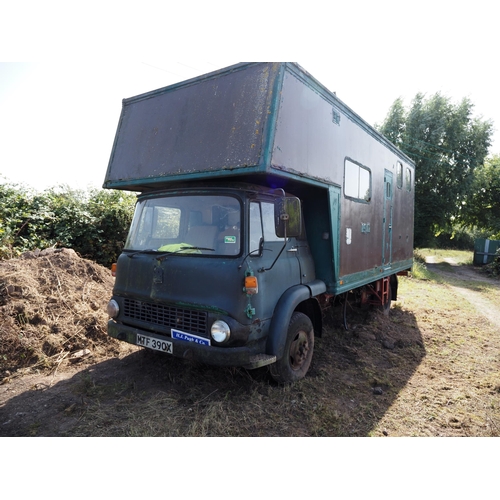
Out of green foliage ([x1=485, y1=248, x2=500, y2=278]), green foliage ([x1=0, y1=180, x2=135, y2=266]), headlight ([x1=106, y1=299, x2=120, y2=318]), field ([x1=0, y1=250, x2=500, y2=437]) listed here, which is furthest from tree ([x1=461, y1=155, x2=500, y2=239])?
headlight ([x1=106, y1=299, x2=120, y2=318])

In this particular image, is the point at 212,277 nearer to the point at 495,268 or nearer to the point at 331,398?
the point at 331,398

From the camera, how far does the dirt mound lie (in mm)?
4531

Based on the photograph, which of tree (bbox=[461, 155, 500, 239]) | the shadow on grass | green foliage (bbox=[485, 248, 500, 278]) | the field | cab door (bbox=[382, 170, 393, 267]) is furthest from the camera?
tree (bbox=[461, 155, 500, 239])

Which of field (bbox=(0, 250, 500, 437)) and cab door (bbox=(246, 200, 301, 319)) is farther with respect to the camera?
cab door (bbox=(246, 200, 301, 319))

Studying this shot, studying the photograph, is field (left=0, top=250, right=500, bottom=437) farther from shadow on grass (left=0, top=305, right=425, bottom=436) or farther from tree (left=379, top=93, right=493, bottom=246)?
tree (left=379, top=93, right=493, bottom=246)

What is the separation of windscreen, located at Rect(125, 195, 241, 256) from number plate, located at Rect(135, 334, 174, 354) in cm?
92

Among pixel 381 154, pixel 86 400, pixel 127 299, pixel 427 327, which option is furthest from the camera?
pixel 427 327

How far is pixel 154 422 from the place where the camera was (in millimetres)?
3143

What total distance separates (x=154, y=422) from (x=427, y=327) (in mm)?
5881

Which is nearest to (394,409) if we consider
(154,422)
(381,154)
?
(154,422)

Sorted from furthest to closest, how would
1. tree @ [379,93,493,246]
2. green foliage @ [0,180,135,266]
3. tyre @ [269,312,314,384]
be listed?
1. tree @ [379,93,493,246]
2. green foliage @ [0,180,135,266]
3. tyre @ [269,312,314,384]

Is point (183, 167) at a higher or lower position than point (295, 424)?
higher

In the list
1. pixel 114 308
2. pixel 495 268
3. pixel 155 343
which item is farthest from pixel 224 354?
pixel 495 268

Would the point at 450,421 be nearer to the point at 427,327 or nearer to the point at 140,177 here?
the point at 427,327
